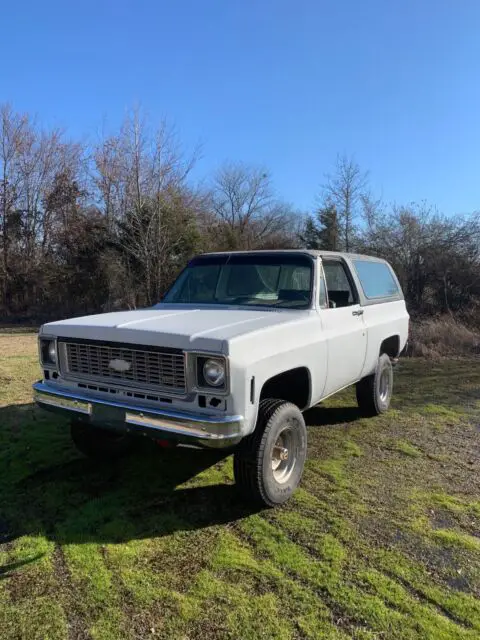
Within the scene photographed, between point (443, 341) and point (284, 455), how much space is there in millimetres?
8805

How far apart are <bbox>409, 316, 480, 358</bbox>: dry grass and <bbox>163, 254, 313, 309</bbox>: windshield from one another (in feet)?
23.4

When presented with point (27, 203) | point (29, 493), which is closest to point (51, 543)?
point (29, 493)

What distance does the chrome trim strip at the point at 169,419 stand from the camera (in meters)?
3.19

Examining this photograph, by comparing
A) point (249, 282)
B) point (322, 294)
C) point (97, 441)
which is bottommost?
point (97, 441)

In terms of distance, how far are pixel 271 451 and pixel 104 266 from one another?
19.9 m

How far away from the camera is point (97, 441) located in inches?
186

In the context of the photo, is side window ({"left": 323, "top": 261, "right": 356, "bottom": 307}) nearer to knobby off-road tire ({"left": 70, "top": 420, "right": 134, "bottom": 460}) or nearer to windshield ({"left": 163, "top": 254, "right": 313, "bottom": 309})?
windshield ({"left": 163, "top": 254, "right": 313, "bottom": 309})

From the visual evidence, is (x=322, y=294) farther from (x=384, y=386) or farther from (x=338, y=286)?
(x=384, y=386)

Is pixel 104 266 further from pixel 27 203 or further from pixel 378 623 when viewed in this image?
pixel 378 623

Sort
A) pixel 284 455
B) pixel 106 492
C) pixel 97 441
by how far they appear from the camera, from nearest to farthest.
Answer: pixel 284 455, pixel 106 492, pixel 97 441

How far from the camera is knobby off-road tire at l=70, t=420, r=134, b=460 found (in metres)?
4.64

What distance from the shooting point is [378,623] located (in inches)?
101

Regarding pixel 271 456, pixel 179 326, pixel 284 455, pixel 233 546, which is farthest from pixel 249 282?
pixel 233 546

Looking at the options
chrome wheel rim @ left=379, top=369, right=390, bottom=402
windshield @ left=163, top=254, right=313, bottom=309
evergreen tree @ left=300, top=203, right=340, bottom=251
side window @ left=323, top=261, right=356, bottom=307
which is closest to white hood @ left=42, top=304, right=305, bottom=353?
windshield @ left=163, top=254, right=313, bottom=309
